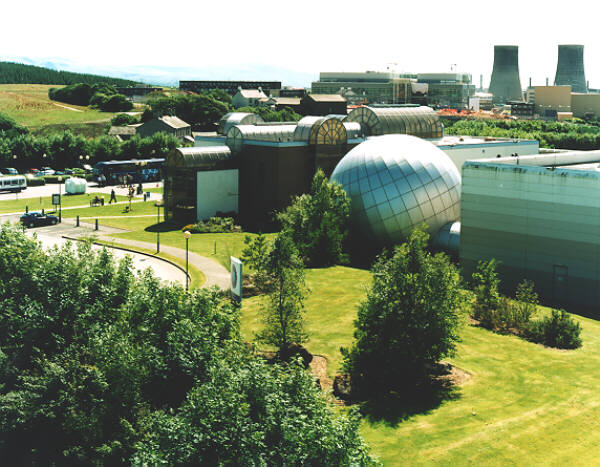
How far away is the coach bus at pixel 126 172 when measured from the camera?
100 metres

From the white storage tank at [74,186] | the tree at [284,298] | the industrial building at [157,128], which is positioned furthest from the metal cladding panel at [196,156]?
the industrial building at [157,128]

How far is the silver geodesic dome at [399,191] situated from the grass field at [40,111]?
400ft

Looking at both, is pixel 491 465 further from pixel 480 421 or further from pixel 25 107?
pixel 25 107

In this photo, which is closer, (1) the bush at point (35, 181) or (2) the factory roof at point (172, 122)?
(1) the bush at point (35, 181)

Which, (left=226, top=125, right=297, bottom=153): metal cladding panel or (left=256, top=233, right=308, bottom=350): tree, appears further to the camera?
(left=226, top=125, right=297, bottom=153): metal cladding panel

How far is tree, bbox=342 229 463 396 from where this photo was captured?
91.1ft

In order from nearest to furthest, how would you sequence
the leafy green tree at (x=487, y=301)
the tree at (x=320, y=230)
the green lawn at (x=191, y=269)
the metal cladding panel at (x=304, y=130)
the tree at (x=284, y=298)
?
the tree at (x=284, y=298), the leafy green tree at (x=487, y=301), the green lawn at (x=191, y=269), the tree at (x=320, y=230), the metal cladding panel at (x=304, y=130)

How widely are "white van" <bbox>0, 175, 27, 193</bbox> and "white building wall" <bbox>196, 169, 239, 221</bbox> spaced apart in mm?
34626

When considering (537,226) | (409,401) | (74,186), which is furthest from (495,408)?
(74,186)

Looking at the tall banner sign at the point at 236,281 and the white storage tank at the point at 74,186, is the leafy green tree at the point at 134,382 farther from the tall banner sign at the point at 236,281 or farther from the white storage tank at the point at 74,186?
the white storage tank at the point at 74,186

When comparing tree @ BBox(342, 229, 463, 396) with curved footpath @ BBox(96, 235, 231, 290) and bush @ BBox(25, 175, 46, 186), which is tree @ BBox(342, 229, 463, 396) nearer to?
curved footpath @ BBox(96, 235, 231, 290)

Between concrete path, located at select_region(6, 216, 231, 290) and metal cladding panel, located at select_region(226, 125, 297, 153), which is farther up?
metal cladding panel, located at select_region(226, 125, 297, 153)

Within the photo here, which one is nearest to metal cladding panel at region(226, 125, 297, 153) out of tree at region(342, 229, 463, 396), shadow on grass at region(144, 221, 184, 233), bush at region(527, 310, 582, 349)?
shadow on grass at region(144, 221, 184, 233)

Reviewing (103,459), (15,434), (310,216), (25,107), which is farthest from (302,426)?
(25,107)
